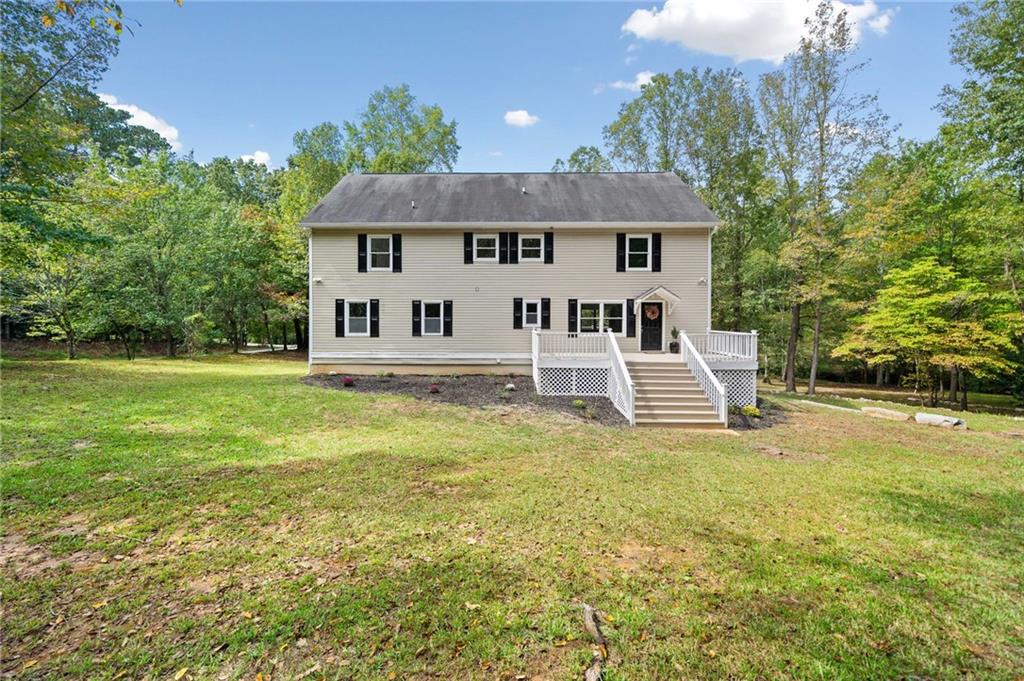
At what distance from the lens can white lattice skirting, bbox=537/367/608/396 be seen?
12328 millimetres

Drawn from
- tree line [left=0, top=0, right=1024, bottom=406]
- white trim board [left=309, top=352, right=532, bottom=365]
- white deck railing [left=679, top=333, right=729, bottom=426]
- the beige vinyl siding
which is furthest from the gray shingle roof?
white deck railing [left=679, top=333, right=729, bottom=426]

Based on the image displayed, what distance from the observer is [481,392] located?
12.2 m

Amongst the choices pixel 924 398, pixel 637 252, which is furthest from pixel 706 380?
pixel 924 398

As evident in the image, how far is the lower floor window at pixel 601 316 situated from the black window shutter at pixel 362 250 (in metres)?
7.83

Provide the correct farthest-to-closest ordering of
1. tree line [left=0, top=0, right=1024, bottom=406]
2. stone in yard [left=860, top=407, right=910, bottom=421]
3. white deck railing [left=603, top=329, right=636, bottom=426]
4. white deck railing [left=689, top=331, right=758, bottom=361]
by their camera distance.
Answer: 1. tree line [left=0, top=0, right=1024, bottom=406]
2. white deck railing [left=689, top=331, right=758, bottom=361]
3. stone in yard [left=860, top=407, right=910, bottom=421]
4. white deck railing [left=603, top=329, right=636, bottom=426]

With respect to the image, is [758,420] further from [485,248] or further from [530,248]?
[485,248]

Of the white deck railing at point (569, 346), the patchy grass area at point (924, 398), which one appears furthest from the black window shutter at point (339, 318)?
the patchy grass area at point (924, 398)

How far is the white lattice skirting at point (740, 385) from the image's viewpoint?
11.8 m

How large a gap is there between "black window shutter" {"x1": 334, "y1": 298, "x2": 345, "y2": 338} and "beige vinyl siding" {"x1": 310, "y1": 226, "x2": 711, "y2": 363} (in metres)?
0.17

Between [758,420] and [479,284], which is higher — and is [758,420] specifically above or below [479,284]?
below

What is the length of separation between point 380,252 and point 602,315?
26.8 feet

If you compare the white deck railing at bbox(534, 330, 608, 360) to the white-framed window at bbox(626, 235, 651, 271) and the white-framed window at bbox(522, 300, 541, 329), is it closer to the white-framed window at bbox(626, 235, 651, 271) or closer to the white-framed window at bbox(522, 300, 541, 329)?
the white-framed window at bbox(522, 300, 541, 329)

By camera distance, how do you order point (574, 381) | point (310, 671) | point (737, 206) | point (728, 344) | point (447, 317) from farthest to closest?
1. point (737, 206)
2. point (447, 317)
3. point (728, 344)
4. point (574, 381)
5. point (310, 671)

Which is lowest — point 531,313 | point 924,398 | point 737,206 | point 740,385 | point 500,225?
point 924,398
